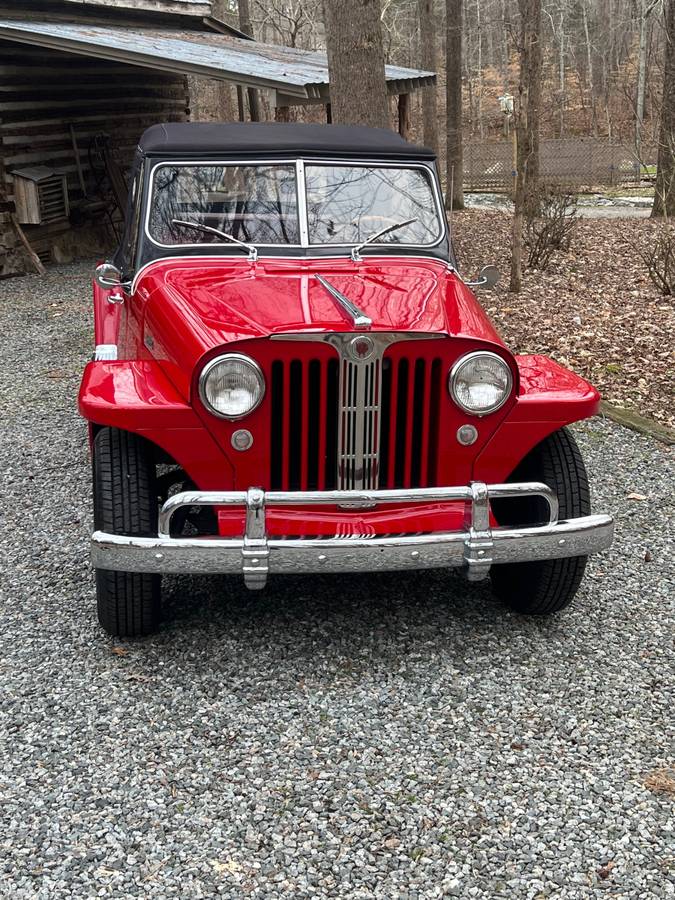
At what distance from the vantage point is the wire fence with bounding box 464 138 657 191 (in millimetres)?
29062

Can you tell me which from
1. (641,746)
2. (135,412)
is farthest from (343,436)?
(641,746)

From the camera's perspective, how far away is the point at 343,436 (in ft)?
10.8

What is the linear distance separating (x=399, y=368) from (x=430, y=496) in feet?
1.60

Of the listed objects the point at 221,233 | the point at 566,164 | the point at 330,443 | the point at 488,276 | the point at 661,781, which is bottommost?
the point at 661,781

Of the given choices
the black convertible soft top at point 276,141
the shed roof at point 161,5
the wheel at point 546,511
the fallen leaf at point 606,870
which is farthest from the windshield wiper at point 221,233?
the shed roof at point 161,5

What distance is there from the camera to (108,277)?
4.58 metres

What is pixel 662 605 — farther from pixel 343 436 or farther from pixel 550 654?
pixel 343 436

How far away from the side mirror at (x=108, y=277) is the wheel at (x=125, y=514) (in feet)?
4.34

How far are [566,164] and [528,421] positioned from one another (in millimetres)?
29488

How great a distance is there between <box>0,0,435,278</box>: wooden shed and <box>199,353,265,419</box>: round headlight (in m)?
7.81

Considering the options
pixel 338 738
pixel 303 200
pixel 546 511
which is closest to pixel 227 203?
pixel 303 200

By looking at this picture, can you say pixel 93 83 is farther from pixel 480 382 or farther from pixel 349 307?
pixel 480 382

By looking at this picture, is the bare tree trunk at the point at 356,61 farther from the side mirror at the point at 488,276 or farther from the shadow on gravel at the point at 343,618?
the shadow on gravel at the point at 343,618

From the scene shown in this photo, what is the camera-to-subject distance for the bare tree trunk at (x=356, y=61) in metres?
8.95
